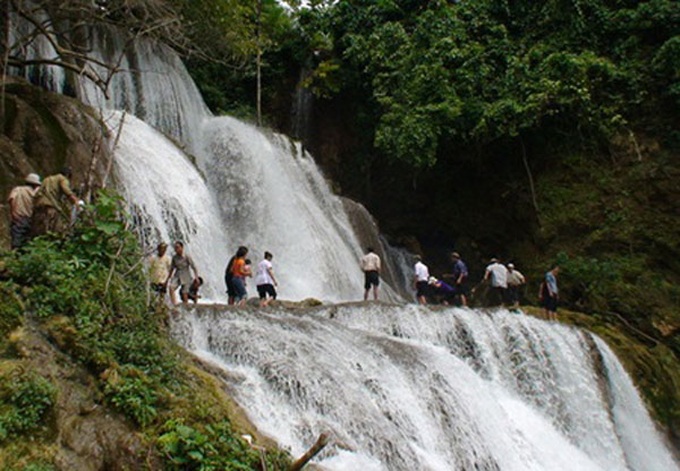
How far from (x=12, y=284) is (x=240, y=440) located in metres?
2.39

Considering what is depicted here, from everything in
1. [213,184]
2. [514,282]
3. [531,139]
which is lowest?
[514,282]

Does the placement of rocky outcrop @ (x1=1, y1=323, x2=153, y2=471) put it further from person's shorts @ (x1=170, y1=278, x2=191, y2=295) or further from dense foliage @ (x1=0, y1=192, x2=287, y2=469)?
person's shorts @ (x1=170, y1=278, x2=191, y2=295)

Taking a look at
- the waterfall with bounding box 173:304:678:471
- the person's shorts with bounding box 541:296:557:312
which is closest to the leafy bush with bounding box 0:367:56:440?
the waterfall with bounding box 173:304:678:471

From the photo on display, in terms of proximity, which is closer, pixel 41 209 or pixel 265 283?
pixel 41 209

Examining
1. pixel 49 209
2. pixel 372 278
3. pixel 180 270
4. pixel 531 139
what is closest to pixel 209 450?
pixel 49 209

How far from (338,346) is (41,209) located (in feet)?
12.5

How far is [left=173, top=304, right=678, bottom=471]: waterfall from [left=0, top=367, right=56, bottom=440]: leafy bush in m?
2.10

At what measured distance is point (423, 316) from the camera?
10.3 meters

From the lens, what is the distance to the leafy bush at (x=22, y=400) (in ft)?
14.1

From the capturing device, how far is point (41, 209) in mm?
7082

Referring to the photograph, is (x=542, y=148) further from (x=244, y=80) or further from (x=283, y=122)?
(x=244, y=80)

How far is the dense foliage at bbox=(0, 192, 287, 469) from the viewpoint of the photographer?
15.0 ft

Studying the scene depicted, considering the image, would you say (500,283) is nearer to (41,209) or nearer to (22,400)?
(41,209)

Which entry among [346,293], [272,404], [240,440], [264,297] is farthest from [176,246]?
[346,293]
